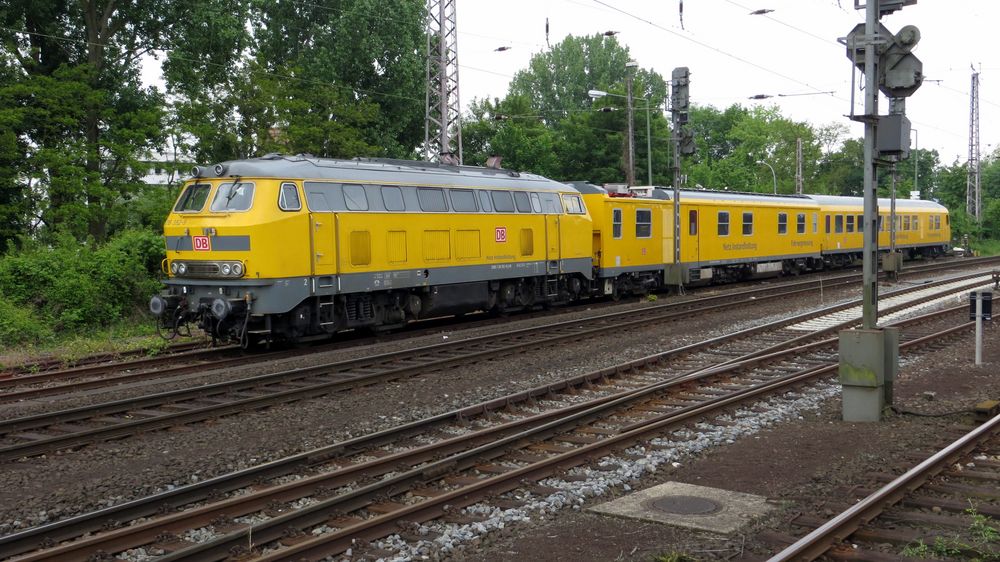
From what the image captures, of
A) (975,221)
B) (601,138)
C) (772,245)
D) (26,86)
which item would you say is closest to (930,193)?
(975,221)

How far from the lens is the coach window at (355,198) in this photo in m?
16.4

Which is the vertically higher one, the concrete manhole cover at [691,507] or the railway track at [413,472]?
the railway track at [413,472]

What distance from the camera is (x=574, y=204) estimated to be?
74.7 feet

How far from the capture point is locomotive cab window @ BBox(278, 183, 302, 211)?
15.2m

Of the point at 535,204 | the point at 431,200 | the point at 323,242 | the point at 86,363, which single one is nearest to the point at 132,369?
the point at 86,363

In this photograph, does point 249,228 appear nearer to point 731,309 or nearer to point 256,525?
point 256,525

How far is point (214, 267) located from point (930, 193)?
91.6 meters

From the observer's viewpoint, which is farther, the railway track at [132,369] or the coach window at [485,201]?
the coach window at [485,201]

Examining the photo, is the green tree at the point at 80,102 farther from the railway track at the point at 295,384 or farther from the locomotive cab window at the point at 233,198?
the railway track at the point at 295,384

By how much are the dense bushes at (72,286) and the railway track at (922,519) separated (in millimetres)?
17172

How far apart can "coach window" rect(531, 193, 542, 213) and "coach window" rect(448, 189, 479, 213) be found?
220cm

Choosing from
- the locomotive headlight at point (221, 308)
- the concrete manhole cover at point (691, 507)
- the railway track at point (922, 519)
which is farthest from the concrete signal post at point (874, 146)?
the locomotive headlight at point (221, 308)

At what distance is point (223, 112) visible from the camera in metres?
30.1

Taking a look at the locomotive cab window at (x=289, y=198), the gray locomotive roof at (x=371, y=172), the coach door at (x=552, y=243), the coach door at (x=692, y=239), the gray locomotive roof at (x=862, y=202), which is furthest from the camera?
the gray locomotive roof at (x=862, y=202)
